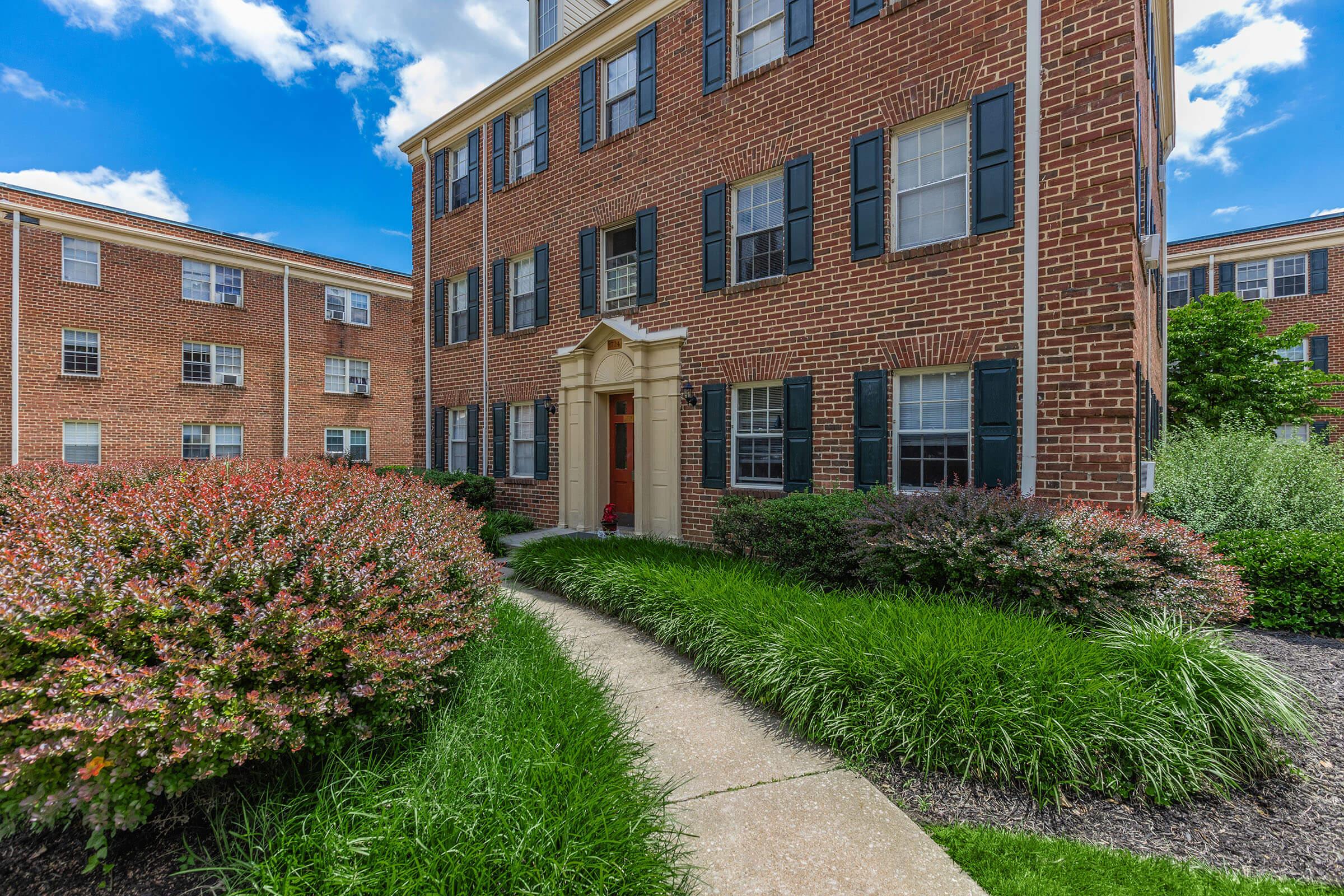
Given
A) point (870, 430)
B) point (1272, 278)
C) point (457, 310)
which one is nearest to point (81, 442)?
point (457, 310)

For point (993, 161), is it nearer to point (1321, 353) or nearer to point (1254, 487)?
point (1254, 487)

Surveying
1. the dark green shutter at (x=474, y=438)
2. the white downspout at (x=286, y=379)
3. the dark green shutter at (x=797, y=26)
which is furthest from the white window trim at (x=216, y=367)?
the dark green shutter at (x=797, y=26)

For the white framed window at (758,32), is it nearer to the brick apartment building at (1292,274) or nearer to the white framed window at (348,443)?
the brick apartment building at (1292,274)

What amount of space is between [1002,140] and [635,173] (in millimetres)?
5816

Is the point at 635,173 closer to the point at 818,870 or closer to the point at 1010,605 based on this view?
the point at 1010,605

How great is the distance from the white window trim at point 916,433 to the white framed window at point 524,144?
28.7 ft

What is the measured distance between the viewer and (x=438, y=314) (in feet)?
46.3

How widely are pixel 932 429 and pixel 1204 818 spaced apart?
188 inches

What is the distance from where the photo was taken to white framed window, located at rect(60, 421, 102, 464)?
54.9 feet

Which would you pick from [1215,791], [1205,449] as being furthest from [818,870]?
[1205,449]

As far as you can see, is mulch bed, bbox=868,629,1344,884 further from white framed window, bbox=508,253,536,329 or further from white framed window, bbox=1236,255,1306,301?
white framed window, bbox=1236,255,1306,301

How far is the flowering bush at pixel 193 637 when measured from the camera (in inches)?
89.9

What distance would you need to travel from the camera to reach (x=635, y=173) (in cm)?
1043

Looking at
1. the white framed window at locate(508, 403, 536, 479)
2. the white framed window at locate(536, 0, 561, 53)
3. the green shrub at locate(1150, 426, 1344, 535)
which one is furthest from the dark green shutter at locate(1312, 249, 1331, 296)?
the white framed window at locate(508, 403, 536, 479)
